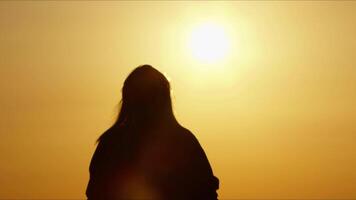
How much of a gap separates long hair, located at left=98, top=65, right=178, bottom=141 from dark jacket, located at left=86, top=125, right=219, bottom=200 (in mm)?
119

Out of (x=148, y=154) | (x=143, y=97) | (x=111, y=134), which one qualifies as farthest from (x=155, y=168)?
(x=143, y=97)

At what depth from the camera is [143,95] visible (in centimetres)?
1037

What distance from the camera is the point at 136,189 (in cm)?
996

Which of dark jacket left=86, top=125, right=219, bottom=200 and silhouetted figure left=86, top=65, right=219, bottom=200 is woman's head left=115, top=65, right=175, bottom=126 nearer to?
silhouetted figure left=86, top=65, right=219, bottom=200

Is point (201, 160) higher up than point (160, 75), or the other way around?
Answer: point (160, 75)

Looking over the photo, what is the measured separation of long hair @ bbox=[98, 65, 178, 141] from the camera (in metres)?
10.3

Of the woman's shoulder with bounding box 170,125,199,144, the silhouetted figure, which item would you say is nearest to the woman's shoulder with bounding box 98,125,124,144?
the silhouetted figure

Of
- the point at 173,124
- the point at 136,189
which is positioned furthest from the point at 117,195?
the point at 173,124

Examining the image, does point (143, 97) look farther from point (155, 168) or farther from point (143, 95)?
point (155, 168)

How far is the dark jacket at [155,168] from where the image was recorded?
10.1m

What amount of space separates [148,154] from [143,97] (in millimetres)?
625

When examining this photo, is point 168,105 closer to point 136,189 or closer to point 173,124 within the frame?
point 173,124

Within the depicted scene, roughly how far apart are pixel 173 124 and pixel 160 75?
1.92 ft

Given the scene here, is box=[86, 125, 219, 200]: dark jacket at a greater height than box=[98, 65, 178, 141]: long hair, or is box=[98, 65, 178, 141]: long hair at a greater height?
box=[98, 65, 178, 141]: long hair
